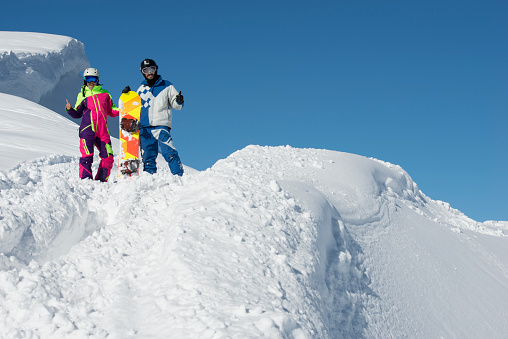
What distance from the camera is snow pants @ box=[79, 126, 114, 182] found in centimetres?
679

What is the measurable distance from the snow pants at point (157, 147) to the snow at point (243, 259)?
96 cm

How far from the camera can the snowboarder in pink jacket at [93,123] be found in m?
6.80

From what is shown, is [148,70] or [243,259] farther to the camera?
[148,70]

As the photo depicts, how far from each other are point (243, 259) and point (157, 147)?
3664 millimetres

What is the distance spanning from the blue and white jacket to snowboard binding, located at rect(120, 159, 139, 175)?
22.2 inches

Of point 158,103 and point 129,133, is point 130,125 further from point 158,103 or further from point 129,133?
point 158,103

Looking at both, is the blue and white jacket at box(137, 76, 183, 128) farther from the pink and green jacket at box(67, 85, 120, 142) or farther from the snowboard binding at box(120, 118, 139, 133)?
the pink and green jacket at box(67, 85, 120, 142)

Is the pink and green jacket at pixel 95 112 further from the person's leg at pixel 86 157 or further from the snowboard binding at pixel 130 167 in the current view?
the snowboard binding at pixel 130 167

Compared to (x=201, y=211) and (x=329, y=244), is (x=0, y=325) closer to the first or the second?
(x=201, y=211)

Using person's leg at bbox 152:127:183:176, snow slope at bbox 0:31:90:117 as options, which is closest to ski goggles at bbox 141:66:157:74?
person's leg at bbox 152:127:183:176

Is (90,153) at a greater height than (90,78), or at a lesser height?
lesser

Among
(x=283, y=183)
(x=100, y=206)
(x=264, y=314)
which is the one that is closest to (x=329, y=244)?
(x=283, y=183)

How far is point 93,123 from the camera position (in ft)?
22.4

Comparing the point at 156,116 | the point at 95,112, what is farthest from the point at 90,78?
the point at 156,116
